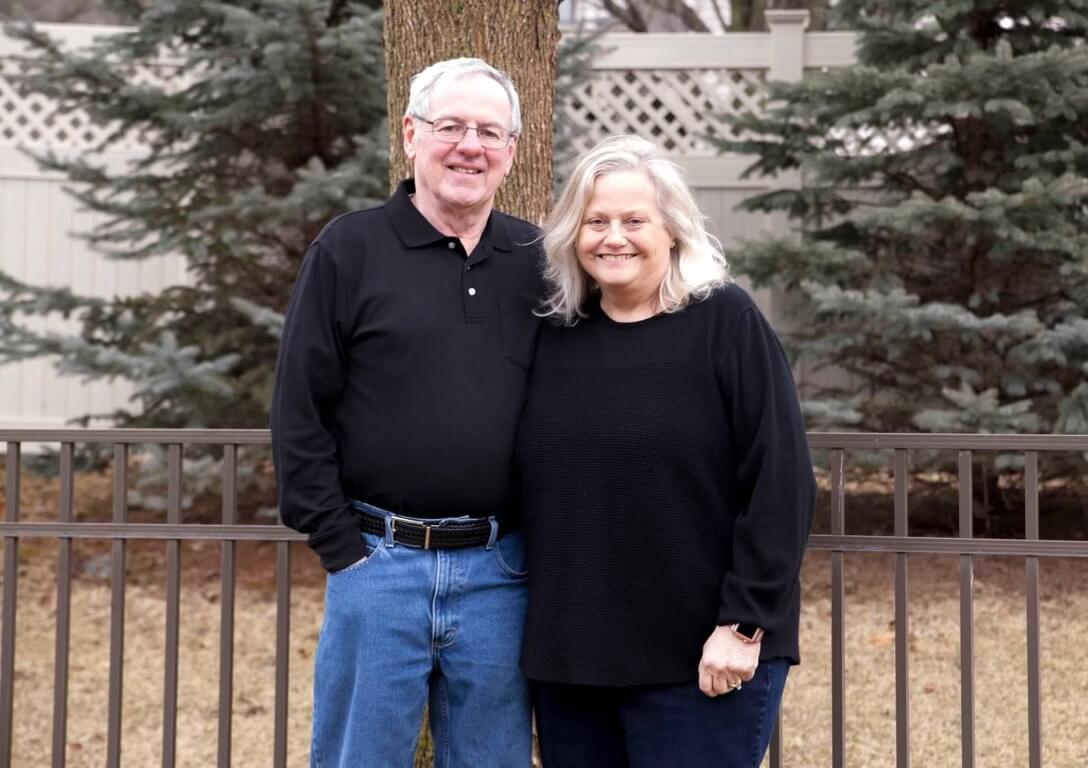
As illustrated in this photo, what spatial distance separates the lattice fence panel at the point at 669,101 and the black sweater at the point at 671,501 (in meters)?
5.93

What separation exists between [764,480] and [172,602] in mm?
1816

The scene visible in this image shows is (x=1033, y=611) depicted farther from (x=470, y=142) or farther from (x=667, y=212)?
(x=470, y=142)

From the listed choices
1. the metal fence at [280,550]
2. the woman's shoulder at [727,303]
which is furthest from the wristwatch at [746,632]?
the metal fence at [280,550]

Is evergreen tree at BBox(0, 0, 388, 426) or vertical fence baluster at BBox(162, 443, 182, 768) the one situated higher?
evergreen tree at BBox(0, 0, 388, 426)

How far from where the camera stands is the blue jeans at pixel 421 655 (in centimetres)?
241

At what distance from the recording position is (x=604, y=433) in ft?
7.57

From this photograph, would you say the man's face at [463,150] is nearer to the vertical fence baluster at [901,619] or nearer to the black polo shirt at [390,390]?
the black polo shirt at [390,390]

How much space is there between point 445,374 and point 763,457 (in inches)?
Answer: 24.7

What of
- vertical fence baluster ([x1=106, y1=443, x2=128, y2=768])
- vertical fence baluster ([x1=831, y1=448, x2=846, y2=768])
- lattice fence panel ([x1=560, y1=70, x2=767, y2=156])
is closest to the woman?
vertical fence baluster ([x1=831, y1=448, x2=846, y2=768])

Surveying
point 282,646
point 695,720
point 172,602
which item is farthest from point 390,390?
point 172,602

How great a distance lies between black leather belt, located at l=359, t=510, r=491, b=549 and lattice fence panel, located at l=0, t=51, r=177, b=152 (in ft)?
20.9

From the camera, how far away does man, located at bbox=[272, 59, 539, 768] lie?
2.38m

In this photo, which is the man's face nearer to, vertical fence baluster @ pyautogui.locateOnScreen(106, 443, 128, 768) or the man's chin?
the man's chin

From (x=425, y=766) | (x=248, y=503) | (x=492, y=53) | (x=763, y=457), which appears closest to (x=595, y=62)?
(x=248, y=503)
